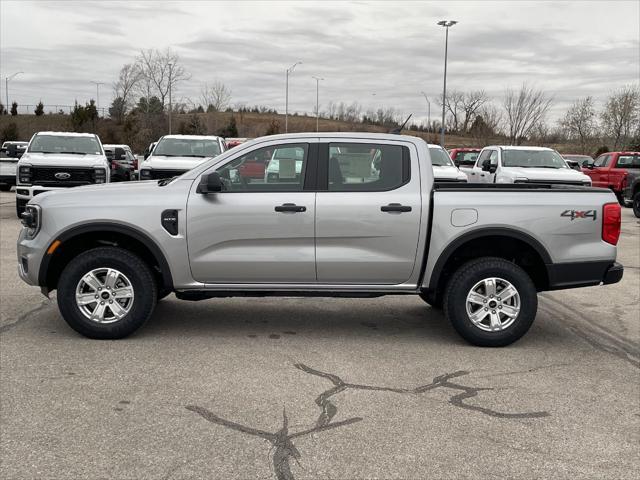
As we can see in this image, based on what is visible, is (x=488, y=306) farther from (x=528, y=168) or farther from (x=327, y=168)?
(x=528, y=168)

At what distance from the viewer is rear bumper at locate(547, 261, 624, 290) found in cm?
609

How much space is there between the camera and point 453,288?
6078 millimetres

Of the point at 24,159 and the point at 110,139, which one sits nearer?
the point at 24,159

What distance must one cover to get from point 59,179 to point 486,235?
39.2 ft

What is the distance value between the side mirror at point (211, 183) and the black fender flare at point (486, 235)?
1.97 meters

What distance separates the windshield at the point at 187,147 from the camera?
54.9ft

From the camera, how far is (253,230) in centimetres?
600

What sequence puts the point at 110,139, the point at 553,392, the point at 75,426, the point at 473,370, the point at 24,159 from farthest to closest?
1. the point at 110,139
2. the point at 24,159
3. the point at 473,370
4. the point at 553,392
5. the point at 75,426

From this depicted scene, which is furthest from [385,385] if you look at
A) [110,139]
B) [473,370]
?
[110,139]

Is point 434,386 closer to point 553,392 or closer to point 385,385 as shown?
point 385,385

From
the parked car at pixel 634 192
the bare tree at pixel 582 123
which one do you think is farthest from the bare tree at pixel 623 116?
the parked car at pixel 634 192

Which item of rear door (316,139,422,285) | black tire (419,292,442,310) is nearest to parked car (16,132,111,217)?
black tire (419,292,442,310)

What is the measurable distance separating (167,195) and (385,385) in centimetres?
250

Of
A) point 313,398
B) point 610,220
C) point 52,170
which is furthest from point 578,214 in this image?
point 52,170
